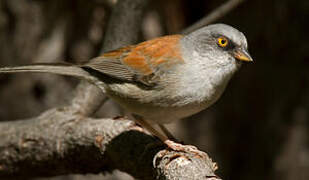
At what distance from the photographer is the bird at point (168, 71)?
396cm

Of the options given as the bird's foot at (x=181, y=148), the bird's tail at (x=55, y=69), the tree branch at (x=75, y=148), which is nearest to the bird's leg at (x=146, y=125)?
the tree branch at (x=75, y=148)

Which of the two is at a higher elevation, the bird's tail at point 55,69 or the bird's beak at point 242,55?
the bird's beak at point 242,55

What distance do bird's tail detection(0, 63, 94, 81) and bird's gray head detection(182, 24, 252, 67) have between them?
1.05m

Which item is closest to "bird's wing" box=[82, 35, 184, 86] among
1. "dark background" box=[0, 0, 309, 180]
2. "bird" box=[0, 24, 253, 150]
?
"bird" box=[0, 24, 253, 150]

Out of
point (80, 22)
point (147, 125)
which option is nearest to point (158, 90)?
point (147, 125)

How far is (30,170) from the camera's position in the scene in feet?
15.9

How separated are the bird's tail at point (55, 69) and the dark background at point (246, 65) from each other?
1716 mm

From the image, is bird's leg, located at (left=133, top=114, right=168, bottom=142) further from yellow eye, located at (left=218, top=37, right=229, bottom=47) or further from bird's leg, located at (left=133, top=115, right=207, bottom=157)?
yellow eye, located at (left=218, top=37, right=229, bottom=47)

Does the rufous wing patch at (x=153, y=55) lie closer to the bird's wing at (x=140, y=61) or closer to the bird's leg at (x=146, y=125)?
the bird's wing at (x=140, y=61)

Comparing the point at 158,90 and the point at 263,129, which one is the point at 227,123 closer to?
the point at 263,129

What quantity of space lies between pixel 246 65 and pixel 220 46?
9.65 feet

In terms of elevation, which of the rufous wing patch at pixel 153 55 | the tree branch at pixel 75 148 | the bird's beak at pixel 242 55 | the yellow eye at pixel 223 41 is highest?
the yellow eye at pixel 223 41

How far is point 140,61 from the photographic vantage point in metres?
4.38

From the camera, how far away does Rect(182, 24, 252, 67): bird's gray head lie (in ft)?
13.2
